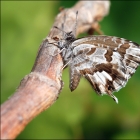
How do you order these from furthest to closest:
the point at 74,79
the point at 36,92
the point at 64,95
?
the point at 64,95 < the point at 74,79 < the point at 36,92

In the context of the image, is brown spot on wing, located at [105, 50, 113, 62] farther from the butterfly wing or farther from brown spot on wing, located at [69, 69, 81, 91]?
brown spot on wing, located at [69, 69, 81, 91]

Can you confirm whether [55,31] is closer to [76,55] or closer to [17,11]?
[76,55]

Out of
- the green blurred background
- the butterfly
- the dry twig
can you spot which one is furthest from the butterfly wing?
the green blurred background

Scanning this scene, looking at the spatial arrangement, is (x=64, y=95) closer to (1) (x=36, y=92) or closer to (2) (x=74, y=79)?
(2) (x=74, y=79)

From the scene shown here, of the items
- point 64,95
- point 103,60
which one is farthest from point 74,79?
point 64,95

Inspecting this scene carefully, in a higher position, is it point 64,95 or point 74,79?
point 74,79

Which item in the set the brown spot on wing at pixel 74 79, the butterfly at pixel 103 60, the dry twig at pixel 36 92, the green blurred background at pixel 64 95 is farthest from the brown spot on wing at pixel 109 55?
the green blurred background at pixel 64 95
